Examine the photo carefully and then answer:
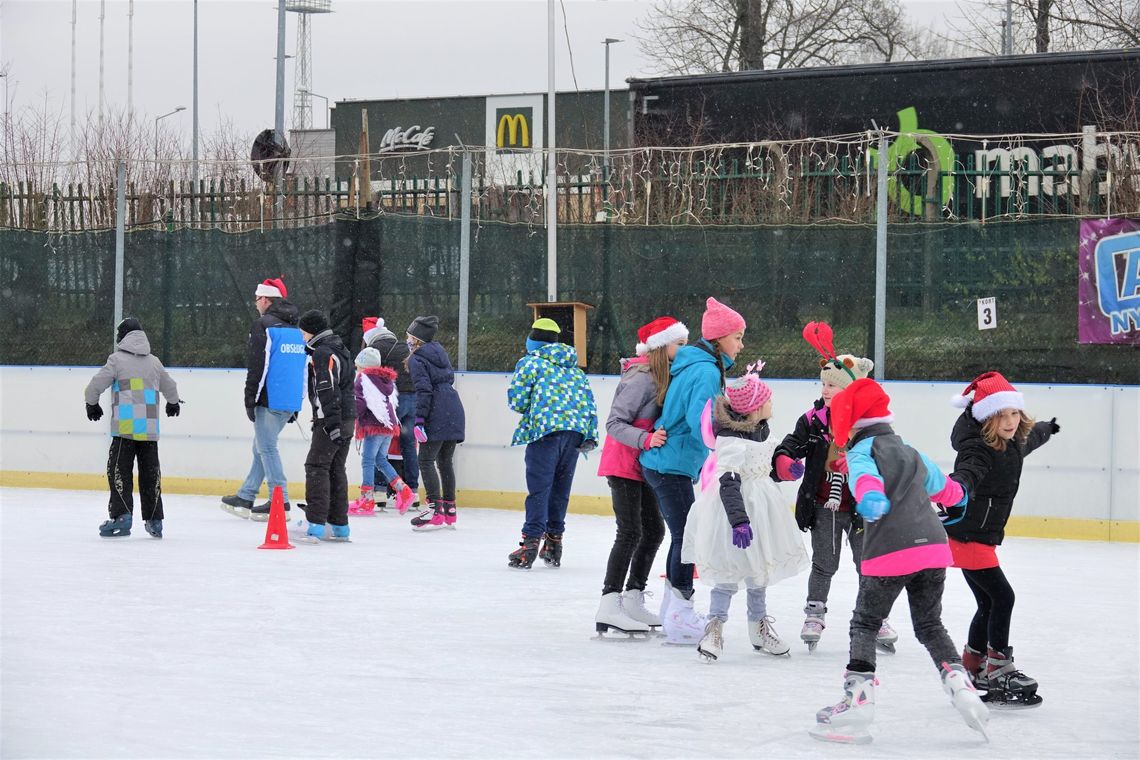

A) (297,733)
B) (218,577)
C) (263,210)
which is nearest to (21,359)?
(263,210)

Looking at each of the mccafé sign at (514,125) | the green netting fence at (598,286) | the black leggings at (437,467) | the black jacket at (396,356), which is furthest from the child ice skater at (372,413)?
the mccafé sign at (514,125)

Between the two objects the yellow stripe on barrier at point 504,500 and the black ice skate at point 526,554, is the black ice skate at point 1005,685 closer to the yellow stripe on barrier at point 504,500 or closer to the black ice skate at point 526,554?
the black ice skate at point 526,554

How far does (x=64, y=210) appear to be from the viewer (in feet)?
46.9

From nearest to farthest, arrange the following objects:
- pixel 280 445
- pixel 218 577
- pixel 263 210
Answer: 1. pixel 218 577
2. pixel 280 445
3. pixel 263 210

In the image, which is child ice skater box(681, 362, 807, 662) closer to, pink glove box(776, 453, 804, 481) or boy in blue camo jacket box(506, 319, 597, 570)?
pink glove box(776, 453, 804, 481)

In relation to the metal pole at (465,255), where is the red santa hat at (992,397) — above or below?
below

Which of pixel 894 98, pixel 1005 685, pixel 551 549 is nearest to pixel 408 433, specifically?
pixel 551 549

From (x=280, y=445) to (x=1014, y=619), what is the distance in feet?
23.7

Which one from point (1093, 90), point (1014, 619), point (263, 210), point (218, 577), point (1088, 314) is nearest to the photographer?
point (1014, 619)

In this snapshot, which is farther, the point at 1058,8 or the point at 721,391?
the point at 1058,8

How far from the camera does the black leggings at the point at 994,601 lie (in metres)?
5.42

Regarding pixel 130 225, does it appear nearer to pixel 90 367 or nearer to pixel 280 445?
pixel 90 367

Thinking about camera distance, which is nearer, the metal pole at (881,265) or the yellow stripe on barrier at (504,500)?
the yellow stripe on barrier at (504,500)

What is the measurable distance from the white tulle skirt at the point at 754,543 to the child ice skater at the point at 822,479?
0.11 metres
